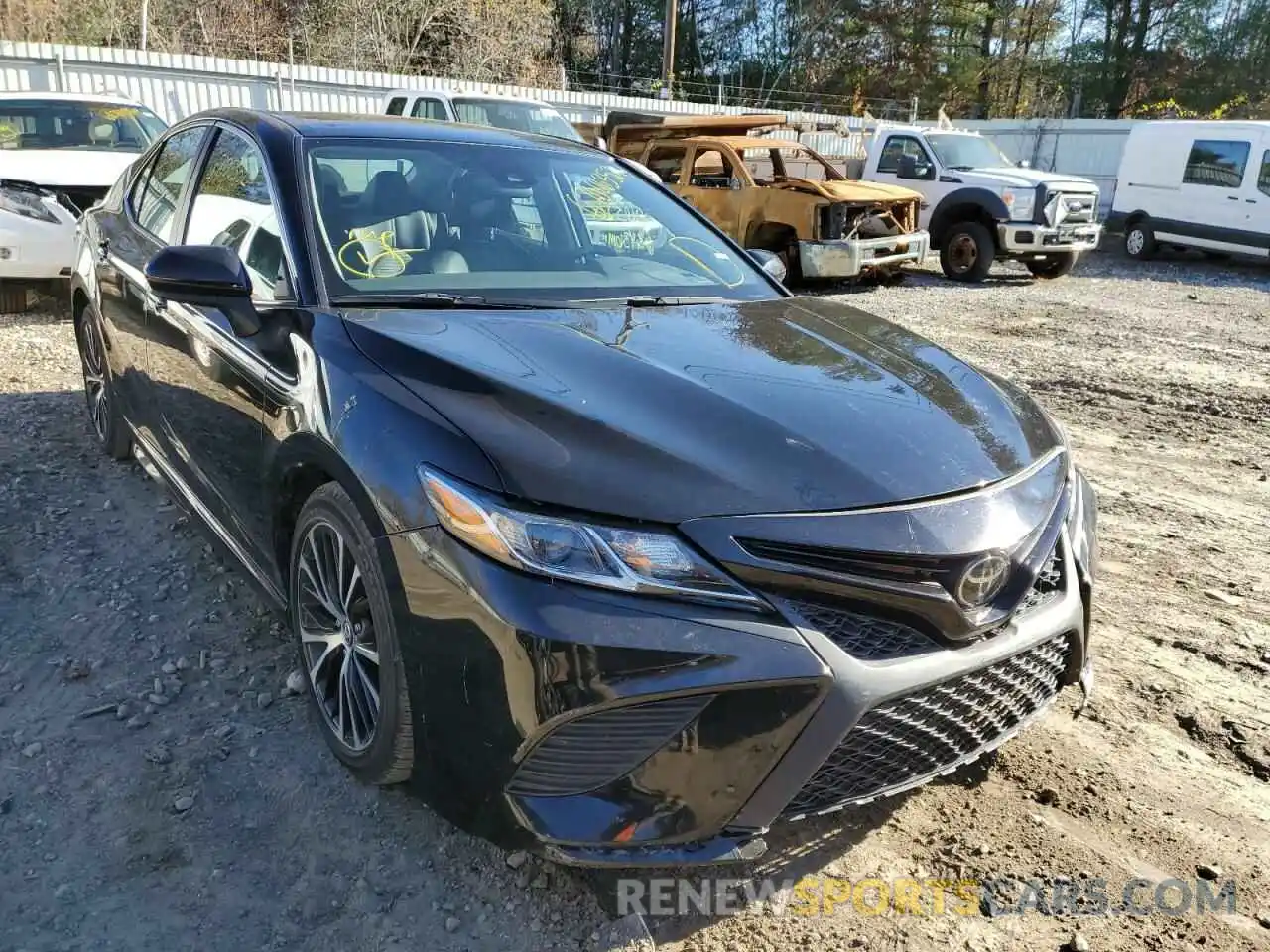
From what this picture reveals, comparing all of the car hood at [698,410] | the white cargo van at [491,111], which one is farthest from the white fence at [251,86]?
the car hood at [698,410]

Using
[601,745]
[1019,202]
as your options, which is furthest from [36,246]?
[1019,202]

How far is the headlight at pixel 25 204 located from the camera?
716 cm

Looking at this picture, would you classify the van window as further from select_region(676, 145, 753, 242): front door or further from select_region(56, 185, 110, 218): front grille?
select_region(56, 185, 110, 218): front grille

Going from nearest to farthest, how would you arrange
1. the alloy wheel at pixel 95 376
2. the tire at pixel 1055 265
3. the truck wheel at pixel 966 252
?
the alloy wheel at pixel 95 376 → the truck wheel at pixel 966 252 → the tire at pixel 1055 265

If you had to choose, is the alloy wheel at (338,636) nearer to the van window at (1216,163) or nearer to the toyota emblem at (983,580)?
the toyota emblem at (983,580)

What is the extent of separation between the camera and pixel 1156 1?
111ft

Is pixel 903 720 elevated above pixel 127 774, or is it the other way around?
pixel 903 720

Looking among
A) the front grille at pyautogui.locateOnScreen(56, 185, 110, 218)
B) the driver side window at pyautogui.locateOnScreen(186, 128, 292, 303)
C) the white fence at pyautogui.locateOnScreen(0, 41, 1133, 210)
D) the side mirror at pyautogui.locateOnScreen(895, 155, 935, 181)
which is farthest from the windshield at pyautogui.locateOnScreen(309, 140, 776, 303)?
the side mirror at pyautogui.locateOnScreen(895, 155, 935, 181)

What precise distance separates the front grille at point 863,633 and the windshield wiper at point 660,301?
136 centimetres

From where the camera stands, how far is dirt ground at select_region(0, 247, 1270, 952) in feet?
6.97

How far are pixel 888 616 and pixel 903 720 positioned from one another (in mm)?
224

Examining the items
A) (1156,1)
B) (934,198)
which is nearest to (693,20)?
(1156,1)

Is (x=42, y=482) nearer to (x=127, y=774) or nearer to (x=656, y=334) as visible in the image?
(x=127, y=774)

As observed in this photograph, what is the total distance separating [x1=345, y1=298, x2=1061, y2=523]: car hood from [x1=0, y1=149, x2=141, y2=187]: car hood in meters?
6.43
